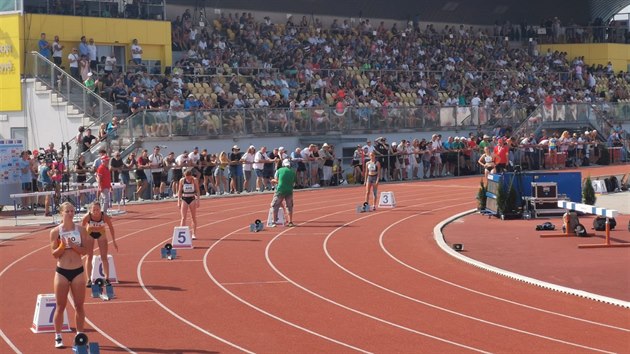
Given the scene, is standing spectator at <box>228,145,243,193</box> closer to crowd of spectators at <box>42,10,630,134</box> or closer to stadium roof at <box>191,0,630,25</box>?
crowd of spectators at <box>42,10,630,134</box>

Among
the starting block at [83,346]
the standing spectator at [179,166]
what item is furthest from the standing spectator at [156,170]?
the starting block at [83,346]

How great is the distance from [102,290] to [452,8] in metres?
51.1

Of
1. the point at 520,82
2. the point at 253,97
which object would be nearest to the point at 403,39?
the point at 520,82

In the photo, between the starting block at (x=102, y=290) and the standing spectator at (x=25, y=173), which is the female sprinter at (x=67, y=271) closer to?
the starting block at (x=102, y=290)

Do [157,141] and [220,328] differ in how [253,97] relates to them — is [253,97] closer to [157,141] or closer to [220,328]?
[157,141]

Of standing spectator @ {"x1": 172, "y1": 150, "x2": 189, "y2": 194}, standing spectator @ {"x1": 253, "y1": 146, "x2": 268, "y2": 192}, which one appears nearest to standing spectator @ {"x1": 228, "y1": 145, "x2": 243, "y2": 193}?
standing spectator @ {"x1": 253, "y1": 146, "x2": 268, "y2": 192}

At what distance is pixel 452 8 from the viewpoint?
66.0 m

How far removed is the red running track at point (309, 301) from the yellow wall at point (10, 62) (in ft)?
50.3

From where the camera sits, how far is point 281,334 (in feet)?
46.8

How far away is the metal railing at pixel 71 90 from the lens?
37.4 m

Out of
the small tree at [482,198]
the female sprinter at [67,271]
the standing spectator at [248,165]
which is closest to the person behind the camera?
the female sprinter at [67,271]

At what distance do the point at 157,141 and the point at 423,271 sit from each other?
18600mm

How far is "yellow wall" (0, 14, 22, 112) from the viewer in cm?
3994

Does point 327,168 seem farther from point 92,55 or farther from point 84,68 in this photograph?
point 92,55
